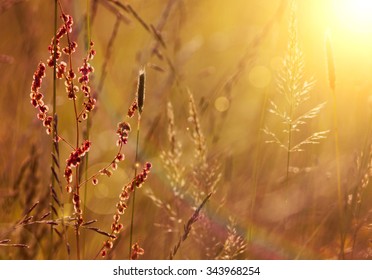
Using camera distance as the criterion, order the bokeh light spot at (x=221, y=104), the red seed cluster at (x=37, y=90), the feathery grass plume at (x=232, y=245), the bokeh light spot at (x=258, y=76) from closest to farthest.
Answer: the red seed cluster at (x=37, y=90), the feathery grass plume at (x=232, y=245), the bokeh light spot at (x=221, y=104), the bokeh light spot at (x=258, y=76)

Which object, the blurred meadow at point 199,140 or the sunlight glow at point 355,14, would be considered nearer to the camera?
the blurred meadow at point 199,140

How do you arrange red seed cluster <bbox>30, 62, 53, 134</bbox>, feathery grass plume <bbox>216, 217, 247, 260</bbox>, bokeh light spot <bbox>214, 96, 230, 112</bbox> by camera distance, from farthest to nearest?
bokeh light spot <bbox>214, 96, 230, 112</bbox>
feathery grass plume <bbox>216, 217, 247, 260</bbox>
red seed cluster <bbox>30, 62, 53, 134</bbox>

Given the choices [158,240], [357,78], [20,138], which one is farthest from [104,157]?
[357,78]

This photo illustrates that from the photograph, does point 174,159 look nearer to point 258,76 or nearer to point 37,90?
point 37,90

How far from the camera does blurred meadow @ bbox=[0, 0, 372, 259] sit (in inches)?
53.1

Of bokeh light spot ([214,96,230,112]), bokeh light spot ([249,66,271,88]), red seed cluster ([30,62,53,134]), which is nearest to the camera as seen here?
red seed cluster ([30,62,53,134])

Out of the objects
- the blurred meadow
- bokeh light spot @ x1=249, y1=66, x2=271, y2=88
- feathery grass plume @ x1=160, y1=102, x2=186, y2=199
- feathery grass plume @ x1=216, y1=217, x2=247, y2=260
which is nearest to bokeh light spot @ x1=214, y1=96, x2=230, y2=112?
the blurred meadow

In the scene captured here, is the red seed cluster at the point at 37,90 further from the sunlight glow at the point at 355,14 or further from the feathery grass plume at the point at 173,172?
the sunlight glow at the point at 355,14

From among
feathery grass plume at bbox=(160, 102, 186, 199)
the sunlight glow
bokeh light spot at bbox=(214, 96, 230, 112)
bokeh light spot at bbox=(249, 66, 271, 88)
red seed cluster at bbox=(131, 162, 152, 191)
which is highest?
the sunlight glow

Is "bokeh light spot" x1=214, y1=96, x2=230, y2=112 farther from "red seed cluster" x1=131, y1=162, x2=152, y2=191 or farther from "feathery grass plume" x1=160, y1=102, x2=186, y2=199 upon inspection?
"red seed cluster" x1=131, y1=162, x2=152, y2=191

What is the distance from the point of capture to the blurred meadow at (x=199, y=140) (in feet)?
4.42

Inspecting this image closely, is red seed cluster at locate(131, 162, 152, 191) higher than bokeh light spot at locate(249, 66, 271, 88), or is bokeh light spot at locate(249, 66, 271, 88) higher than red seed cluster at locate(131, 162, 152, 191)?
bokeh light spot at locate(249, 66, 271, 88)

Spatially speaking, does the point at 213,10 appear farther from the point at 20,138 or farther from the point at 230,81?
the point at 20,138

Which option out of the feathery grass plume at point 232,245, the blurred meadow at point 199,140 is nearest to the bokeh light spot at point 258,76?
the blurred meadow at point 199,140
